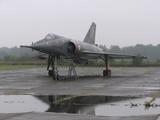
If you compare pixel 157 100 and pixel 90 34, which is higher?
pixel 90 34

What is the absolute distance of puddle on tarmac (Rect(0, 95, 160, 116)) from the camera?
685cm

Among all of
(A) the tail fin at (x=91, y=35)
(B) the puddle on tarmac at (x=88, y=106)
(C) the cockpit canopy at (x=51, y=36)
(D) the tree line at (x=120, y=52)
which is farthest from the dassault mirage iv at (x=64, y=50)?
(D) the tree line at (x=120, y=52)

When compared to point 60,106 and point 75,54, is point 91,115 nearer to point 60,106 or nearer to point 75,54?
point 60,106

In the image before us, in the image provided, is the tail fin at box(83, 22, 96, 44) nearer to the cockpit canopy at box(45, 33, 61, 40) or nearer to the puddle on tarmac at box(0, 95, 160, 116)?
the cockpit canopy at box(45, 33, 61, 40)

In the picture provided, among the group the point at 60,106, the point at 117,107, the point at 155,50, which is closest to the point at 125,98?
the point at 117,107

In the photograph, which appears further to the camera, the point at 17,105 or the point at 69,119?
the point at 17,105

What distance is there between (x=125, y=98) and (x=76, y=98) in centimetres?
167

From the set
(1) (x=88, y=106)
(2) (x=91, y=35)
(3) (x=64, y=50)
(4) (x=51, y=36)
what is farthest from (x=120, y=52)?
(1) (x=88, y=106)

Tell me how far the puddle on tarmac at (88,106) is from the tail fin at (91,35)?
1582cm

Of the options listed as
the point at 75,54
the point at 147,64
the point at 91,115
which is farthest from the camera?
the point at 147,64

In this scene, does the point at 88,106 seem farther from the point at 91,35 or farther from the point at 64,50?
the point at 91,35

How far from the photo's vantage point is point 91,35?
25.3 meters

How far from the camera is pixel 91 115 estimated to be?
6449mm

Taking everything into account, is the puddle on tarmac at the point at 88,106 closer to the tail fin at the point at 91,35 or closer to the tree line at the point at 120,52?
the tail fin at the point at 91,35
